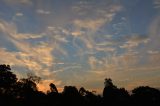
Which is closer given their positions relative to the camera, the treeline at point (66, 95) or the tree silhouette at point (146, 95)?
the treeline at point (66, 95)

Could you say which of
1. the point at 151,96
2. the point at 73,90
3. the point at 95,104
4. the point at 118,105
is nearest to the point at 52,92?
the point at 73,90

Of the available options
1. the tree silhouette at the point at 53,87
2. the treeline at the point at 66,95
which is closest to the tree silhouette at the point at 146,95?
the treeline at the point at 66,95

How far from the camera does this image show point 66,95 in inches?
5837

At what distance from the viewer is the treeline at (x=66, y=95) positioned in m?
138

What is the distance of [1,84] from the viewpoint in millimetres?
137625

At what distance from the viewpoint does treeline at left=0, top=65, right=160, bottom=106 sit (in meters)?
138

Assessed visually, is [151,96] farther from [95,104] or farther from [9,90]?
[9,90]

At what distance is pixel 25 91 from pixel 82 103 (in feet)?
87.7

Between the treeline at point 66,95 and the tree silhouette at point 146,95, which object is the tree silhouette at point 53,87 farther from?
the tree silhouette at point 146,95

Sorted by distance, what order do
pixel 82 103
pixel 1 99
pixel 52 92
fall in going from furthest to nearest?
1. pixel 52 92
2. pixel 82 103
3. pixel 1 99

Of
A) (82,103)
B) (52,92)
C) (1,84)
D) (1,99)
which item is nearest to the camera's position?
(1,99)

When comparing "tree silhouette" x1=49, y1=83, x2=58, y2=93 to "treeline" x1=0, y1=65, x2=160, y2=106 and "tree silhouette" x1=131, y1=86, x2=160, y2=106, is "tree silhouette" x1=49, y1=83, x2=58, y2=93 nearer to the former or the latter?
"treeline" x1=0, y1=65, x2=160, y2=106

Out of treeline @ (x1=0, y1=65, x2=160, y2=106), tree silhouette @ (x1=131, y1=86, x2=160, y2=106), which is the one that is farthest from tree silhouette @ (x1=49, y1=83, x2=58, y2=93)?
tree silhouette @ (x1=131, y1=86, x2=160, y2=106)

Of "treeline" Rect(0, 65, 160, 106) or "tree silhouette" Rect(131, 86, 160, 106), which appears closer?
"treeline" Rect(0, 65, 160, 106)
